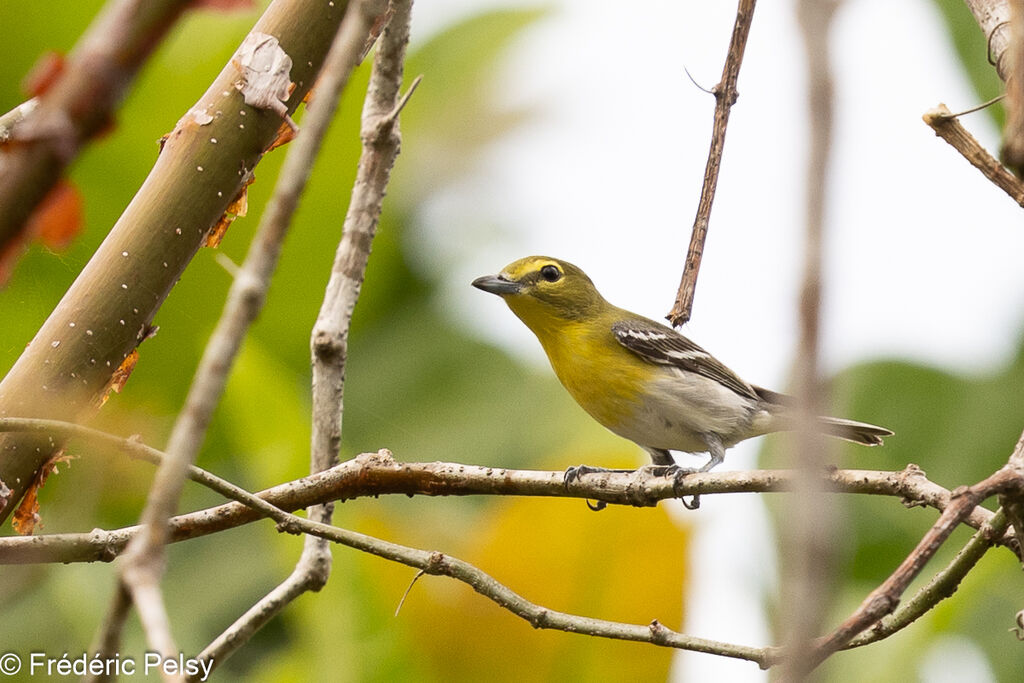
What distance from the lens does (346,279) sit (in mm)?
2678

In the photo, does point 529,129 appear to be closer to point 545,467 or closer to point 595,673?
point 545,467

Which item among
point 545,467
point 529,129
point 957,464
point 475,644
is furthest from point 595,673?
point 529,129

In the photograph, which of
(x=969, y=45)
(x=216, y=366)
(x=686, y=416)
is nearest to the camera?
(x=216, y=366)

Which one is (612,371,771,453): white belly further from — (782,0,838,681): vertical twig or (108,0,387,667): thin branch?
(782,0,838,681): vertical twig

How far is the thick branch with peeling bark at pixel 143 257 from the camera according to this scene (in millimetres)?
1651

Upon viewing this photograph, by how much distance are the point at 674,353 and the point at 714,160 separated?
2039mm

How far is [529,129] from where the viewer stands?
7.55 m

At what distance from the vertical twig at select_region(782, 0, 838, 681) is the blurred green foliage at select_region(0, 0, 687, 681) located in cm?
97

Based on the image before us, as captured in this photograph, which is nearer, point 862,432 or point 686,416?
point 862,432

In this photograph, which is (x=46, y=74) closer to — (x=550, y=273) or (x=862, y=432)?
(x=862, y=432)

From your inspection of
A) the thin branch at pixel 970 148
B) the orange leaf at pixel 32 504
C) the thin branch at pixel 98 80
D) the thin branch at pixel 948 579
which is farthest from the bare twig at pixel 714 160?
the thin branch at pixel 98 80

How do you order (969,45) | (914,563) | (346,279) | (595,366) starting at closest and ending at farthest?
1. (914,563)
2. (346,279)
3. (595,366)
4. (969,45)

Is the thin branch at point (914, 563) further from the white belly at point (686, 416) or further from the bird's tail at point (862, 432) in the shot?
the white belly at point (686, 416)

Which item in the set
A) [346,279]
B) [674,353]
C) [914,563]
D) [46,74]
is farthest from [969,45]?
[46,74]
